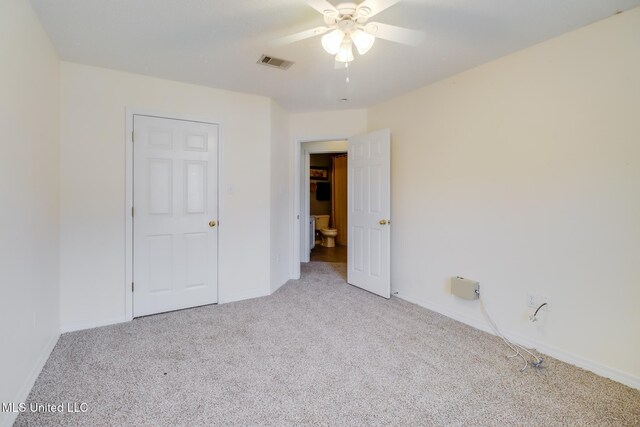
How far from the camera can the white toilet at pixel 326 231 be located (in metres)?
6.71

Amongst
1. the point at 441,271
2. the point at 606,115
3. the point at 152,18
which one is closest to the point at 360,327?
the point at 441,271

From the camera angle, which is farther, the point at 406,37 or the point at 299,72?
the point at 299,72

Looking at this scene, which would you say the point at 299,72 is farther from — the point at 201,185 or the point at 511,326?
the point at 511,326

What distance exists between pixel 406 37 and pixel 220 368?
2368mm

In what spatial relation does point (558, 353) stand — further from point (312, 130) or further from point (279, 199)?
point (312, 130)

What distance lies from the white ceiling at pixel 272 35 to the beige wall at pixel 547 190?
9.2 inches

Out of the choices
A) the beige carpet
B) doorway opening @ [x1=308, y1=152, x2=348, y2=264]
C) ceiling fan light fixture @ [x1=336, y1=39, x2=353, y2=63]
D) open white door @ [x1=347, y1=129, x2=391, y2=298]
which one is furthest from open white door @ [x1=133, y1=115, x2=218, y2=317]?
doorway opening @ [x1=308, y1=152, x2=348, y2=264]

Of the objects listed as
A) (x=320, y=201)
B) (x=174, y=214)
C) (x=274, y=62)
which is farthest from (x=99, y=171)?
(x=320, y=201)

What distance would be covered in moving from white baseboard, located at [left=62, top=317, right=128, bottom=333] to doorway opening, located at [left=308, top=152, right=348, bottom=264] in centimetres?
412

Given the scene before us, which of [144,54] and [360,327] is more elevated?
[144,54]

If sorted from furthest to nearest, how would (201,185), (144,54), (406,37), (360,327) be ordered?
(201,185) → (360,327) → (144,54) → (406,37)

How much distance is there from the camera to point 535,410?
5.29ft

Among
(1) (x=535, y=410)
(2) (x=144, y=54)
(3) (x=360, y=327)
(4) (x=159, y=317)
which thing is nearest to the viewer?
(1) (x=535, y=410)

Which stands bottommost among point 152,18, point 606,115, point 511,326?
point 511,326
